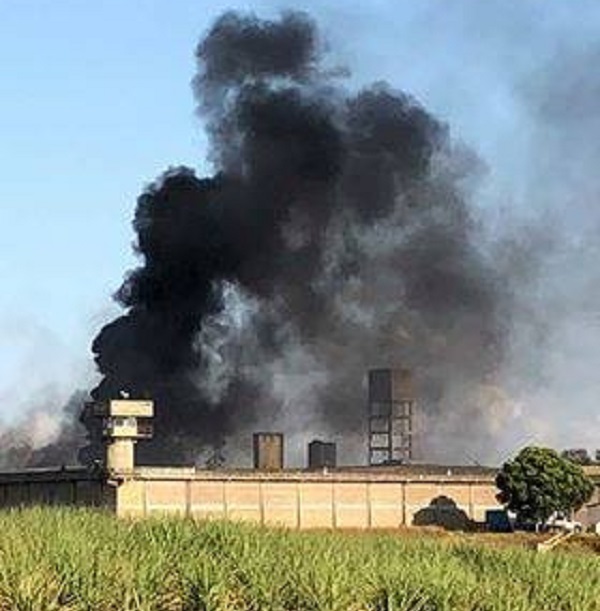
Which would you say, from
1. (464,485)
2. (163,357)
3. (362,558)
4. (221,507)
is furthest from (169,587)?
(163,357)

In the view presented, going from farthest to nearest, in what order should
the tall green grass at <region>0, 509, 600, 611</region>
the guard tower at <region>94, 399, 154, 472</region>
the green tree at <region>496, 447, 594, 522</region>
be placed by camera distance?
the guard tower at <region>94, 399, 154, 472</region>, the green tree at <region>496, 447, 594, 522</region>, the tall green grass at <region>0, 509, 600, 611</region>

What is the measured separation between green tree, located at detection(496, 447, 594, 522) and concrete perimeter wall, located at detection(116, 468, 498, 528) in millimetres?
9667

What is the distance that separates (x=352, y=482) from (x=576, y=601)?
95.5 metres

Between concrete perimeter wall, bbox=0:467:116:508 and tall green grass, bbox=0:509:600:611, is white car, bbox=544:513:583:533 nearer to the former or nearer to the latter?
concrete perimeter wall, bbox=0:467:116:508

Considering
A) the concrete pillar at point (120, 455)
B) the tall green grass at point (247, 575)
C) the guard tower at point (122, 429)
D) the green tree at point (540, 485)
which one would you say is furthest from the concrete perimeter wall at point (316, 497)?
the tall green grass at point (247, 575)

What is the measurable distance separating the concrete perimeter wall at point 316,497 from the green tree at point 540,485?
9.67 m

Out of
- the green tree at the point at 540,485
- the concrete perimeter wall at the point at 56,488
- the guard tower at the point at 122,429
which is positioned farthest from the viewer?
the concrete perimeter wall at the point at 56,488

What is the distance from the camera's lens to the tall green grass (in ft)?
101

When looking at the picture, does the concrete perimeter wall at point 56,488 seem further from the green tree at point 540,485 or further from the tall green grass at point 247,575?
the tall green grass at point 247,575

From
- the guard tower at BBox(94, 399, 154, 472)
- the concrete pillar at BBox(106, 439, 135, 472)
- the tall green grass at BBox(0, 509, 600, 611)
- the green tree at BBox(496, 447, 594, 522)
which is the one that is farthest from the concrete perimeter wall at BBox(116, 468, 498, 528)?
the tall green grass at BBox(0, 509, 600, 611)

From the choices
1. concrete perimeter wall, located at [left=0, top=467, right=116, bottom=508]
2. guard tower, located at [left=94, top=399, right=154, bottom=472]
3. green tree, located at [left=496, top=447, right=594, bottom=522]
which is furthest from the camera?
concrete perimeter wall, located at [left=0, top=467, right=116, bottom=508]

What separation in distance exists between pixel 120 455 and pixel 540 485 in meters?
36.5

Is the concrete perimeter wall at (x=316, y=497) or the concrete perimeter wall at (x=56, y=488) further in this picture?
the concrete perimeter wall at (x=56, y=488)

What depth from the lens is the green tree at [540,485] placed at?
394ft
